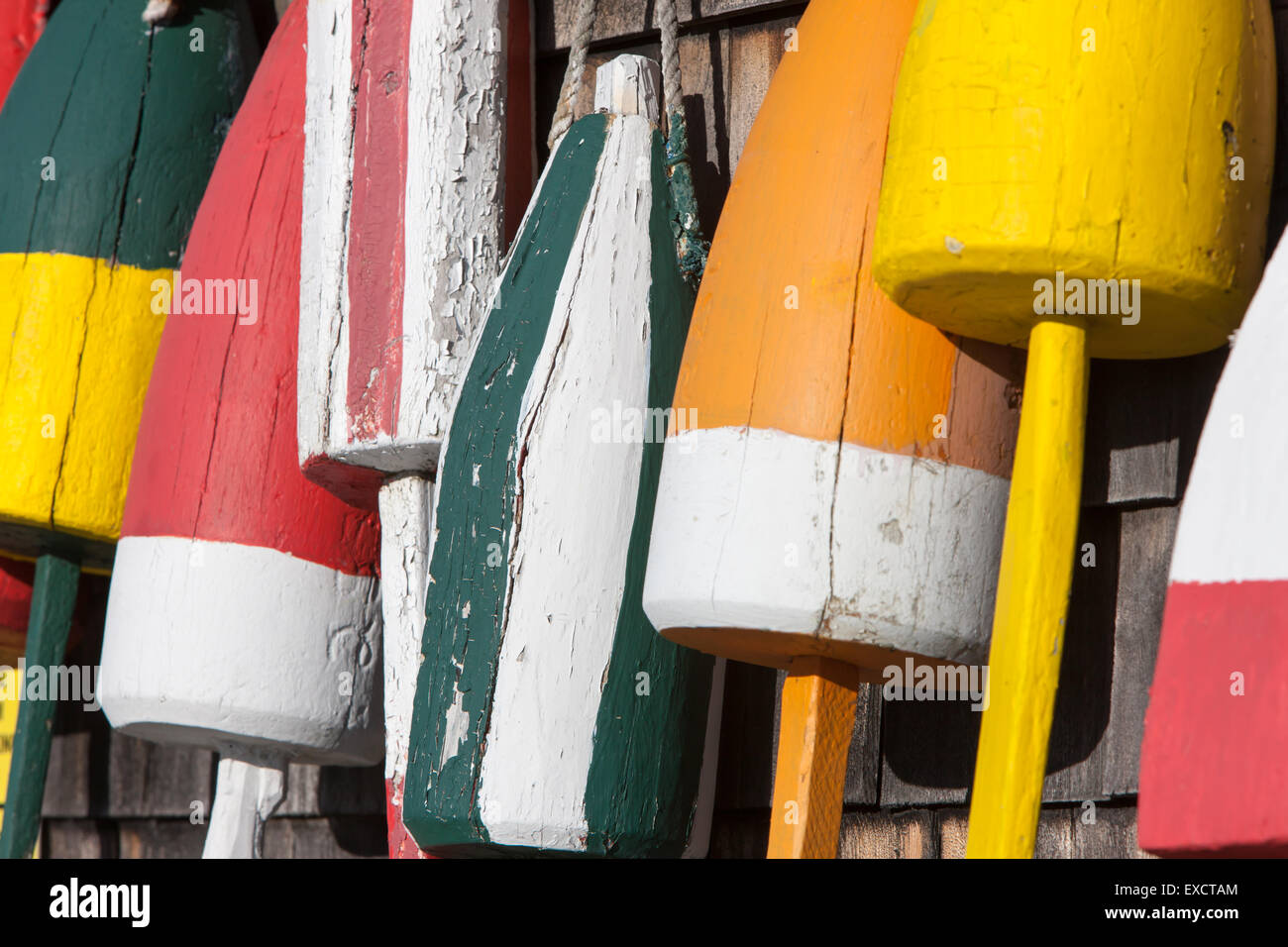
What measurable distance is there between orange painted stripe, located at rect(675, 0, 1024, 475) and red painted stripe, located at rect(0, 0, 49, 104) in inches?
44.9

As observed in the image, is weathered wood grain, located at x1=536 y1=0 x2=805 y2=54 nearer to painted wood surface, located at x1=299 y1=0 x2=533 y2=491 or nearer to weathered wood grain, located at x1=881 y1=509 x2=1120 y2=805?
painted wood surface, located at x1=299 y1=0 x2=533 y2=491

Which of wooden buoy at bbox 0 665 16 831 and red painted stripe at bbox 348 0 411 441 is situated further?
wooden buoy at bbox 0 665 16 831

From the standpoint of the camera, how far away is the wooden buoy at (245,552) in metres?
1.58

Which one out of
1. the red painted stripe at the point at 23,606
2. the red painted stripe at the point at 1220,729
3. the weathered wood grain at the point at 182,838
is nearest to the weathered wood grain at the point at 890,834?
the red painted stripe at the point at 1220,729

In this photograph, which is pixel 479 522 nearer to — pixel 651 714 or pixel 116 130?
pixel 651 714

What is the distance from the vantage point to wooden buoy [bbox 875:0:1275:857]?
1131 millimetres

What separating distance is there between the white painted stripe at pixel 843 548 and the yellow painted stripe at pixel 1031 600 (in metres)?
0.07

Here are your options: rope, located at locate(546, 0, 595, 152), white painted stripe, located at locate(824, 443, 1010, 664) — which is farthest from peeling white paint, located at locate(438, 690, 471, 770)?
rope, located at locate(546, 0, 595, 152)

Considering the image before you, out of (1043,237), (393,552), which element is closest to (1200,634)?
(1043,237)

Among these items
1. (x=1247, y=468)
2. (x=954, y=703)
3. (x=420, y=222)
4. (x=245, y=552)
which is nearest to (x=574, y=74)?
(x=420, y=222)

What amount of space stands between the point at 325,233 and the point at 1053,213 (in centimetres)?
72

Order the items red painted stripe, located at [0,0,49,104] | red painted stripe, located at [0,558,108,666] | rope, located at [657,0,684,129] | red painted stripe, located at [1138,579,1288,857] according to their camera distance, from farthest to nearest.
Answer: red painted stripe, located at [0,0,49,104], red painted stripe, located at [0,558,108,666], rope, located at [657,0,684,129], red painted stripe, located at [1138,579,1288,857]
